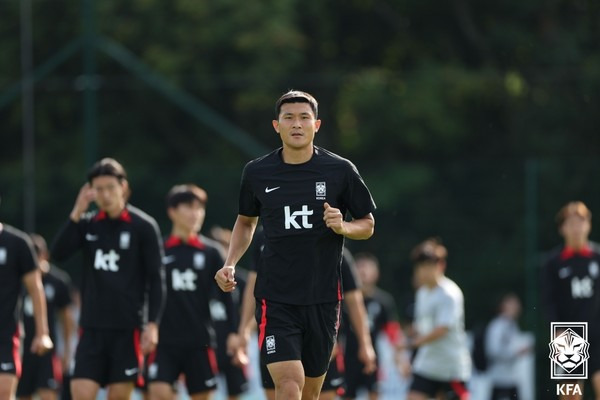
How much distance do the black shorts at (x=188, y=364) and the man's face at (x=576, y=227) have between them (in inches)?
141

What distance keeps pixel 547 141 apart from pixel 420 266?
1192 centimetres

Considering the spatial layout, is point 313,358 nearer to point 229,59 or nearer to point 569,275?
point 569,275

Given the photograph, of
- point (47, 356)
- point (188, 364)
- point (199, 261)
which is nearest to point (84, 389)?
point (188, 364)

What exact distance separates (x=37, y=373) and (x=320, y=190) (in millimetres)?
6900

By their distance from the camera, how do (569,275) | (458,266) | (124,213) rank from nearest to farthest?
(124,213)
(569,275)
(458,266)

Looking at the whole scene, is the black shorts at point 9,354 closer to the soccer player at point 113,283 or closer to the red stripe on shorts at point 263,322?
the soccer player at point 113,283

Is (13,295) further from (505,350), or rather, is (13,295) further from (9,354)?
(505,350)

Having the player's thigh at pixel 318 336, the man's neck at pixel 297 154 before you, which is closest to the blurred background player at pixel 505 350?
the player's thigh at pixel 318 336

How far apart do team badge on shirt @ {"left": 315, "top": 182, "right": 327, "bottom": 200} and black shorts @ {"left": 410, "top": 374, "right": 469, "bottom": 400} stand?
5.26 m

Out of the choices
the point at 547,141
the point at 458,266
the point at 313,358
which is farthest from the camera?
the point at 547,141

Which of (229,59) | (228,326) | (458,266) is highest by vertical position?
(229,59)

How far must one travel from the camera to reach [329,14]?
29.2 metres

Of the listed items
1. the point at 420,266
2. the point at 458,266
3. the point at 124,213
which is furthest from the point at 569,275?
the point at 458,266

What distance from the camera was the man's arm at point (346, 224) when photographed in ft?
28.0
